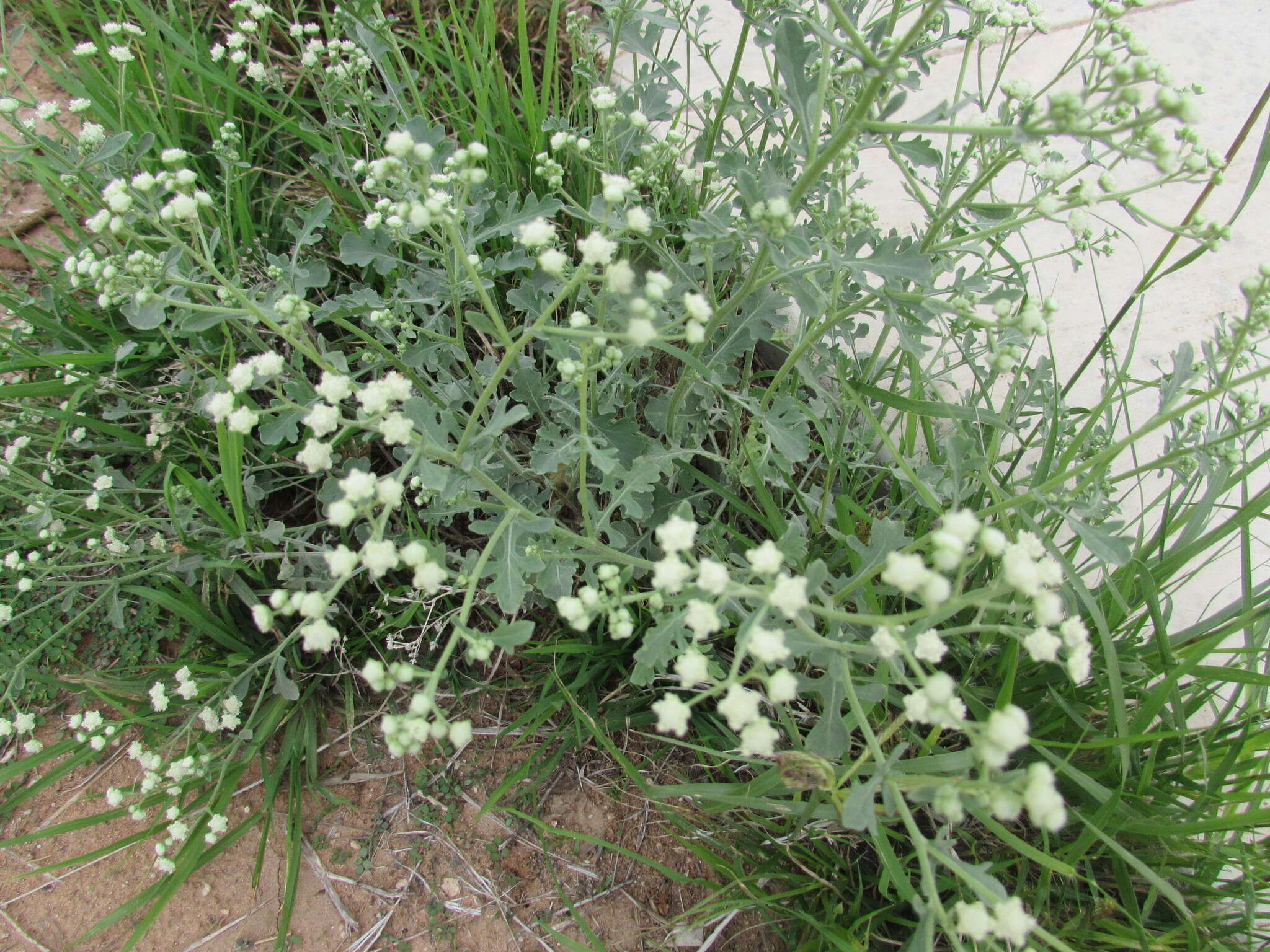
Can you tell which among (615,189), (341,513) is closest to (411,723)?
(341,513)

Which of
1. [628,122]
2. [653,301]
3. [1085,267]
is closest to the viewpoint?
[653,301]

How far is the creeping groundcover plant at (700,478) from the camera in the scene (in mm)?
1333

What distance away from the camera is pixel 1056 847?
176 cm

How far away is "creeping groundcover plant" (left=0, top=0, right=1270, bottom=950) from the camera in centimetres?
133

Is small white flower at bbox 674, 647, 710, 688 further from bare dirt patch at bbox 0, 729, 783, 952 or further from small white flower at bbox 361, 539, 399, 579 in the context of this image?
bare dirt patch at bbox 0, 729, 783, 952

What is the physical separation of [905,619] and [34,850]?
2454mm

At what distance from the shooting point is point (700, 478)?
206 cm

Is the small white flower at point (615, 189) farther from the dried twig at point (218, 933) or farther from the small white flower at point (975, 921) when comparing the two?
the dried twig at point (218, 933)

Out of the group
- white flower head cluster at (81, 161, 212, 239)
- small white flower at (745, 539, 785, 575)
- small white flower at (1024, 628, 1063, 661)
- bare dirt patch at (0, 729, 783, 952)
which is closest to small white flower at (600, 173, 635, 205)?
small white flower at (745, 539, 785, 575)

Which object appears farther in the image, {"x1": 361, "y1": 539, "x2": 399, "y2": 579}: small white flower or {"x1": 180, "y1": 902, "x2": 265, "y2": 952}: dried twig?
{"x1": 180, "y1": 902, "x2": 265, "y2": 952}: dried twig

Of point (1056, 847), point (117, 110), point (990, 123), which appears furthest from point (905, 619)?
point (117, 110)

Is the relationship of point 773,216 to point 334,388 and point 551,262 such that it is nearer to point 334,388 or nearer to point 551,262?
point 551,262

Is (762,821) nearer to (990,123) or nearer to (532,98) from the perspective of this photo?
(990,123)

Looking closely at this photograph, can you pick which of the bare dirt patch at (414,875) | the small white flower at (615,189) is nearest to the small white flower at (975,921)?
the bare dirt patch at (414,875)
